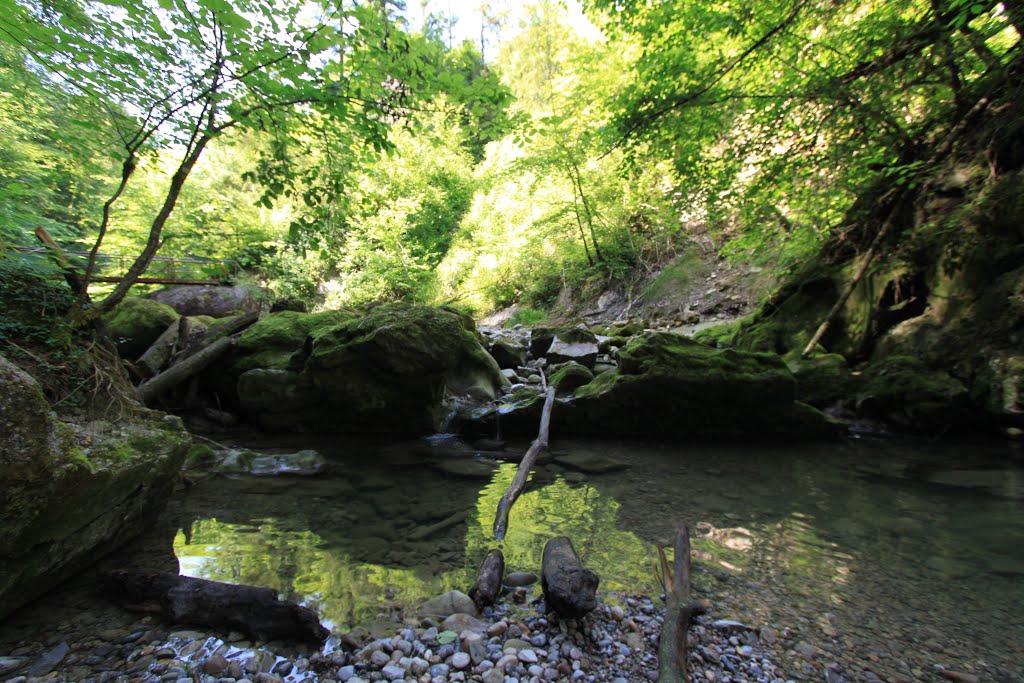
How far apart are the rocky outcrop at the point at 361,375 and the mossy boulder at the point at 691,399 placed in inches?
77.9

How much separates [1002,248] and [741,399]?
3.86 m

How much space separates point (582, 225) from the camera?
1742cm

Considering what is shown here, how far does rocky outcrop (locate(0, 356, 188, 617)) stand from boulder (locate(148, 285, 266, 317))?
9450 millimetres

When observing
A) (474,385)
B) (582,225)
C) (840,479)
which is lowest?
(840,479)

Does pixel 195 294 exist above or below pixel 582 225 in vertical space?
below

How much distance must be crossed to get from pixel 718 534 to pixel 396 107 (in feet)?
14.1

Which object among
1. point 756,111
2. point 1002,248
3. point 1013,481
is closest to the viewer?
point 1013,481

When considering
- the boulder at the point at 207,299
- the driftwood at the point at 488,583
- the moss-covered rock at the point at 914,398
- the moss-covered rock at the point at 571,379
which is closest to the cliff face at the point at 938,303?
the moss-covered rock at the point at 914,398

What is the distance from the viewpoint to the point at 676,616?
79.0 inches

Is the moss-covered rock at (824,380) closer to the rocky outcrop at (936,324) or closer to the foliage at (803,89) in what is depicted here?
the rocky outcrop at (936,324)

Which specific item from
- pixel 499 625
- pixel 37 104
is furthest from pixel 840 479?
pixel 37 104

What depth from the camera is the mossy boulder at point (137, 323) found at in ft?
26.7

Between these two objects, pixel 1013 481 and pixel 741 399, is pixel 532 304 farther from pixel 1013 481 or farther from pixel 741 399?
pixel 1013 481

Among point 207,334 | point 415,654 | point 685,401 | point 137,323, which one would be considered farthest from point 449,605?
point 137,323
